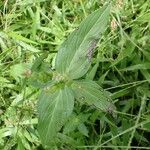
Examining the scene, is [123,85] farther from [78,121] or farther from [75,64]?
[75,64]

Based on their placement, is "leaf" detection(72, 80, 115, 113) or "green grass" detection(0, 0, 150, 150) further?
"green grass" detection(0, 0, 150, 150)

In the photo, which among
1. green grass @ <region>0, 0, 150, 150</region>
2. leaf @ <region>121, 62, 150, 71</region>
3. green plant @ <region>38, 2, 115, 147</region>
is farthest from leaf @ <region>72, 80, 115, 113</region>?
leaf @ <region>121, 62, 150, 71</region>

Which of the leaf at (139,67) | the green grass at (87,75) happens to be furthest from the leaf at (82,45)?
the leaf at (139,67)

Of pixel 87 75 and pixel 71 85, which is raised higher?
pixel 71 85

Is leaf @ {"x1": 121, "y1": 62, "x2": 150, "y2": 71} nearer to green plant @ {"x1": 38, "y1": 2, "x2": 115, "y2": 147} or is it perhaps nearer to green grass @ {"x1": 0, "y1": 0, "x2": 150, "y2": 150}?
green grass @ {"x1": 0, "y1": 0, "x2": 150, "y2": 150}

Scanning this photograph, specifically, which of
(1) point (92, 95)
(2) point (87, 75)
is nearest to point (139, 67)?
(2) point (87, 75)

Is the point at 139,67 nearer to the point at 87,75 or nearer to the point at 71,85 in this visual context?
the point at 87,75

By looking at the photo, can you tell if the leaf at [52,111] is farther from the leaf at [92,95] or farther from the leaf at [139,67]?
the leaf at [139,67]
